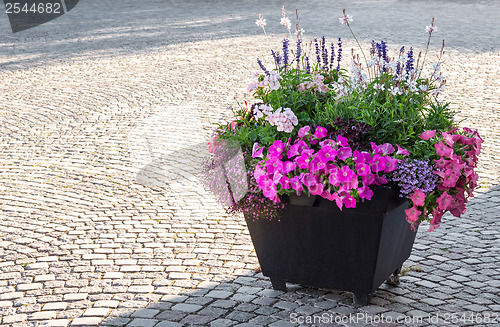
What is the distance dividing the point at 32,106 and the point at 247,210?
20.3ft

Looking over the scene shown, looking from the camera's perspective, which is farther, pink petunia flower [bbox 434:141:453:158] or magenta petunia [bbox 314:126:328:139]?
magenta petunia [bbox 314:126:328:139]

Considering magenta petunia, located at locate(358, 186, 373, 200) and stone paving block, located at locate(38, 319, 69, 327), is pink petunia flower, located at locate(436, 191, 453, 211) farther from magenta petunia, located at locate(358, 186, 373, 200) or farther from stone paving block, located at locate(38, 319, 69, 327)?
stone paving block, located at locate(38, 319, 69, 327)

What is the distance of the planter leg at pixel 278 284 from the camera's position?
12.9 ft

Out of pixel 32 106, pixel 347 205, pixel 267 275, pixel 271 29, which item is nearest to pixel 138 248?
pixel 267 275

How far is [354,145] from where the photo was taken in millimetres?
3416

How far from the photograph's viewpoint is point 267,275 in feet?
12.9

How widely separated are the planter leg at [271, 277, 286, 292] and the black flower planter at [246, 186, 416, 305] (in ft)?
0.08

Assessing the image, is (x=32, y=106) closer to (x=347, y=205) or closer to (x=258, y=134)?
(x=258, y=134)

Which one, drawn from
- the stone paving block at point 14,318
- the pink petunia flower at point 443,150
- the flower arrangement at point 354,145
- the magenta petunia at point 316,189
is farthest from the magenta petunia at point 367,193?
the stone paving block at point 14,318

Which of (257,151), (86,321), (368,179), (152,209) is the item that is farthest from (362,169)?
(152,209)

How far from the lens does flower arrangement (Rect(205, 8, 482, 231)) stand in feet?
11.0

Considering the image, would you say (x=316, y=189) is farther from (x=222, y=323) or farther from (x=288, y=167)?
(x=222, y=323)

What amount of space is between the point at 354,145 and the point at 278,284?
1058 millimetres

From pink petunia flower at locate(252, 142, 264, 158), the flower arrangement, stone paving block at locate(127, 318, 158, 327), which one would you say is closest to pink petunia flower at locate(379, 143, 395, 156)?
the flower arrangement
